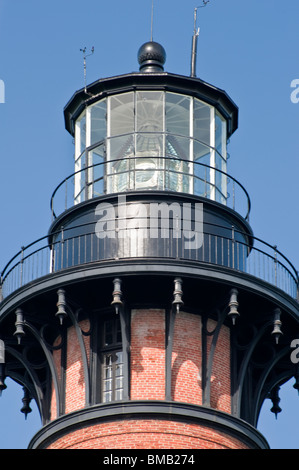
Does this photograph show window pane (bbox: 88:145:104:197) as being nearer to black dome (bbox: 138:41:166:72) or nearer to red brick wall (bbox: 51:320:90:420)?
black dome (bbox: 138:41:166:72)

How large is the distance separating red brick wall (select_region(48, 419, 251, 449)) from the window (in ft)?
3.17

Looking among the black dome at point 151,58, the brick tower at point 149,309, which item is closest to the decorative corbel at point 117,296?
the brick tower at point 149,309

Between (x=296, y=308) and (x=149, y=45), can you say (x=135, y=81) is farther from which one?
(x=296, y=308)

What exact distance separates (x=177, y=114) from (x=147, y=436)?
30.5ft

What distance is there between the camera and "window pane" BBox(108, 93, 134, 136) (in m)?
51.8

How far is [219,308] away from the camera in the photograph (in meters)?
48.7

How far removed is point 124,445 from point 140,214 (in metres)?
5.91

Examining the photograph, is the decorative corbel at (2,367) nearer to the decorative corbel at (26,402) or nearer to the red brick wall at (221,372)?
the decorative corbel at (26,402)

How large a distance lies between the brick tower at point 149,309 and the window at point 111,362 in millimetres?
34

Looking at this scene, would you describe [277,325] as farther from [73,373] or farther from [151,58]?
[151,58]

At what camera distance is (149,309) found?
160 feet

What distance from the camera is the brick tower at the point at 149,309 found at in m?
47.6
